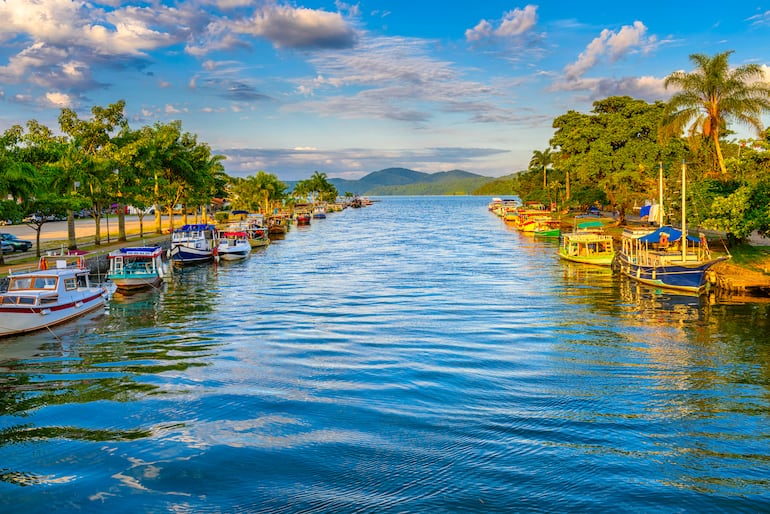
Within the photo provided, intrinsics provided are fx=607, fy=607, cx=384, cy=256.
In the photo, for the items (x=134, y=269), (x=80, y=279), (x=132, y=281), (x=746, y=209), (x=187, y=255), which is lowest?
(x=132, y=281)

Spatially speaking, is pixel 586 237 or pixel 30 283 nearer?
pixel 30 283

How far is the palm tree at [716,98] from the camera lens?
48.4 metres

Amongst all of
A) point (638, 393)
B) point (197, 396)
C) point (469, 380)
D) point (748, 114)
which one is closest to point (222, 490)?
point (197, 396)

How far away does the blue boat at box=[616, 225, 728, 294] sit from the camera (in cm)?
3941

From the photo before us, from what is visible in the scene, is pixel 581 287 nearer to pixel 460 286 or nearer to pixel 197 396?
pixel 460 286

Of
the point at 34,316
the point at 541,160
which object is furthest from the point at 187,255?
the point at 541,160

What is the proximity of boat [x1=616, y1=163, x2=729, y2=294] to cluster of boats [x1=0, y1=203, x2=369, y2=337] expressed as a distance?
3587 centimetres

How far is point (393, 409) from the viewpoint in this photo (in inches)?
734

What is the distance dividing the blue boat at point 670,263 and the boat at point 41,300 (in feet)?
120

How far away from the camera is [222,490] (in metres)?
13.9

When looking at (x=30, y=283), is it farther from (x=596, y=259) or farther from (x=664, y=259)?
(x=596, y=259)

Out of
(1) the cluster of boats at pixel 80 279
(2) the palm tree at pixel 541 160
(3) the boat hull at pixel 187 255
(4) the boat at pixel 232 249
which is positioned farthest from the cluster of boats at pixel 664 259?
(2) the palm tree at pixel 541 160

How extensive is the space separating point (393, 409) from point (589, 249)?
45.5 meters

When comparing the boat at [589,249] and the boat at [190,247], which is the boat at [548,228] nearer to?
the boat at [589,249]
